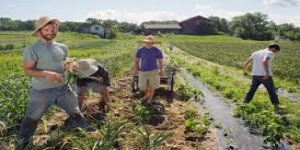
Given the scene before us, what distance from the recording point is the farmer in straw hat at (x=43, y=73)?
15.5 ft

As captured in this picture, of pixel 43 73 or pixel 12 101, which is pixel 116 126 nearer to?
pixel 43 73

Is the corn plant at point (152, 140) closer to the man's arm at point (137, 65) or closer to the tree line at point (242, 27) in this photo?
the man's arm at point (137, 65)

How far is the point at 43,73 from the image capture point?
4.64m

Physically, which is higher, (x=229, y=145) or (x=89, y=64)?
(x=89, y=64)

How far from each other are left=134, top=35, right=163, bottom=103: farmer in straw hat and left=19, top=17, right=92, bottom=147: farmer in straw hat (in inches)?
126

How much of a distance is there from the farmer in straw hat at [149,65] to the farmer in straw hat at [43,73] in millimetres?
3198

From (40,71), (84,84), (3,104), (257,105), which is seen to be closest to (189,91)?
(257,105)

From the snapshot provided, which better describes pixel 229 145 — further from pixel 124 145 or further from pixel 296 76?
pixel 296 76

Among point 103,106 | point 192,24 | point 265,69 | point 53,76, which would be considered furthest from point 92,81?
point 192,24

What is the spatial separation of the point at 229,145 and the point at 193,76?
867cm

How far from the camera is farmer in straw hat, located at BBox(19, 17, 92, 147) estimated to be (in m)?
4.71

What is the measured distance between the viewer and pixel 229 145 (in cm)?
596

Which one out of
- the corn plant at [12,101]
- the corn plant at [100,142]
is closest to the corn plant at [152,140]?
the corn plant at [100,142]

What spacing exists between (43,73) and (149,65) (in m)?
3.86
